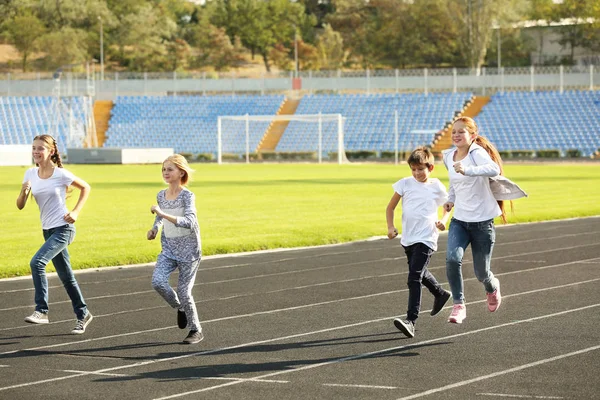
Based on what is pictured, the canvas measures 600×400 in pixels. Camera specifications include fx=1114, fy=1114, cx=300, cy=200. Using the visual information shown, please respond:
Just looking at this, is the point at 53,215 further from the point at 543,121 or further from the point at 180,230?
the point at 543,121

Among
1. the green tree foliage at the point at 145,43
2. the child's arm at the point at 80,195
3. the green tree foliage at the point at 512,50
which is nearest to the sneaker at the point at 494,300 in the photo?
the child's arm at the point at 80,195

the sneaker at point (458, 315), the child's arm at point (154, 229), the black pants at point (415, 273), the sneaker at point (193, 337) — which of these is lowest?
the sneaker at point (193, 337)

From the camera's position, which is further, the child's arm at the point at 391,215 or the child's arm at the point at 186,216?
the child's arm at the point at 391,215

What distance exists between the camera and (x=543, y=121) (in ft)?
243

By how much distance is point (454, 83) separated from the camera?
264ft

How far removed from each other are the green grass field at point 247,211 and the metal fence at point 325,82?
30608 millimetres

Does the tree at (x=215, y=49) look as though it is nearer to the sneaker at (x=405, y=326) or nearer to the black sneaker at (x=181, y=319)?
the black sneaker at (x=181, y=319)

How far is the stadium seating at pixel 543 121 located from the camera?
7175 centimetres

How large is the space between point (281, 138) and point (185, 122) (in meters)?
7.58

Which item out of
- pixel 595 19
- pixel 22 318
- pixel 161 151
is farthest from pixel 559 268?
pixel 595 19

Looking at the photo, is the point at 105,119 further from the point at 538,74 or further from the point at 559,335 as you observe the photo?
the point at 559,335

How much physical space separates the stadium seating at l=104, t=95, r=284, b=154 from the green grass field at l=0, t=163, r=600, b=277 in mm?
28887

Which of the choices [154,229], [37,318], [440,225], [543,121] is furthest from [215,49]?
[154,229]

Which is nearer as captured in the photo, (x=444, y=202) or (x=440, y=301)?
(x=444, y=202)
